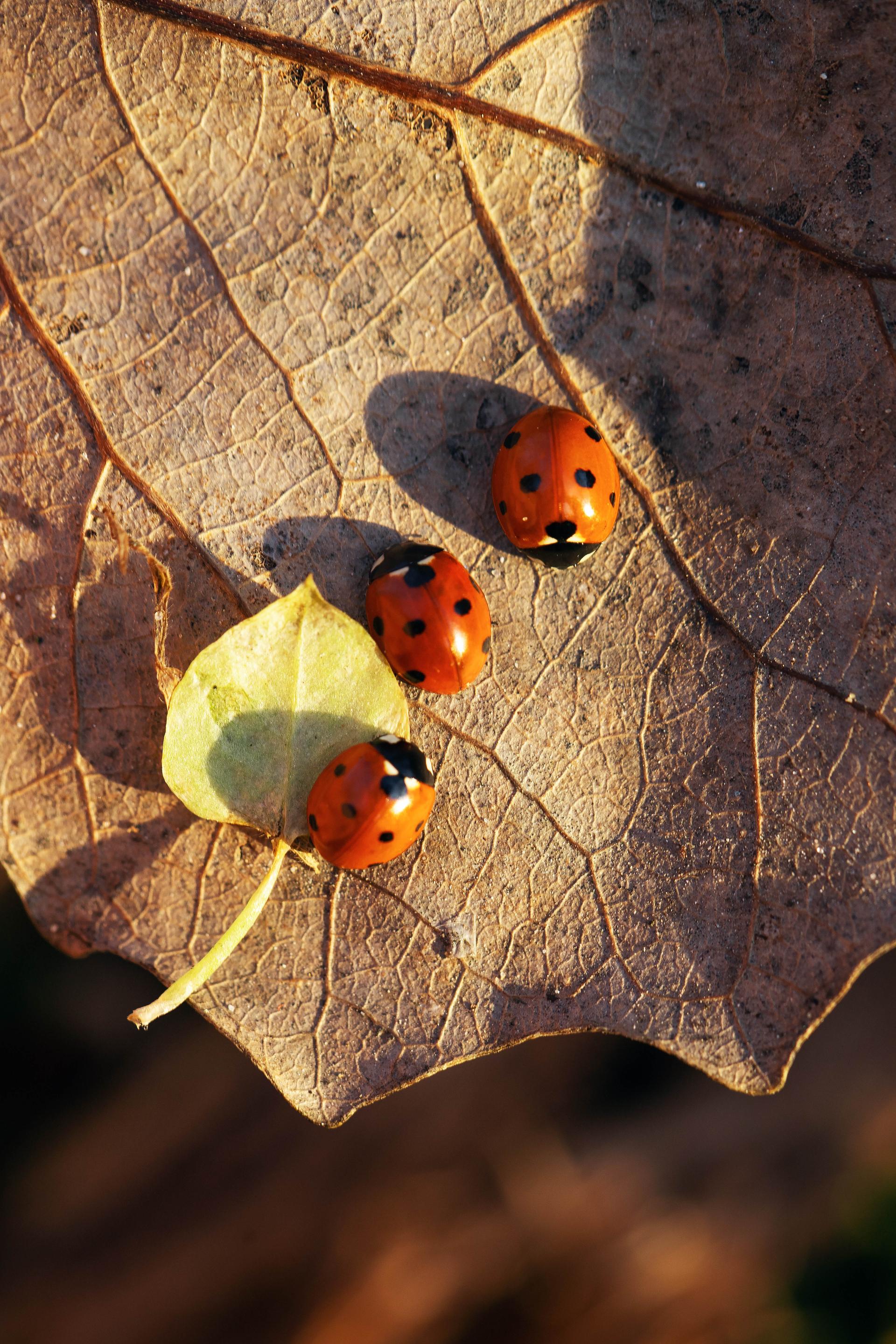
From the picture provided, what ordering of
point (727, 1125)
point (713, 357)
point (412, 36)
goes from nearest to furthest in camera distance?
1. point (412, 36)
2. point (713, 357)
3. point (727, 1125)

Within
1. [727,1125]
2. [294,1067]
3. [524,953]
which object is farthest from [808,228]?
[727,1125]

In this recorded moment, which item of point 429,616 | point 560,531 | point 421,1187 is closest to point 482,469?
point 560,531

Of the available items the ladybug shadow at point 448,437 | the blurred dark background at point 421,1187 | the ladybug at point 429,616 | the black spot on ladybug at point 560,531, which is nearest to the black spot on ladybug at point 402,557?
the ladybug at point 429,616

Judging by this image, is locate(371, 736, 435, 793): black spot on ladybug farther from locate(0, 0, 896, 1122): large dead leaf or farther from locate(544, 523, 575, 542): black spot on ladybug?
locate(544, 523, 575, 542): black spot on ladybug

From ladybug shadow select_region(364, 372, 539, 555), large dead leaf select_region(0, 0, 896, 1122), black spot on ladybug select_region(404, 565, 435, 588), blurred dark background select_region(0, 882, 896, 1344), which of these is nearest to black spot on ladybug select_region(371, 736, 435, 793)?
large dead leaf select_region(0, 0, 896, 1122)

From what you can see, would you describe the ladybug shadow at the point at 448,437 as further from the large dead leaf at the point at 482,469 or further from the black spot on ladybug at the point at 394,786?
the black spot on ladybug at the point at 394,786

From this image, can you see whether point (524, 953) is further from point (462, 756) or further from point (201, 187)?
point (201, 187)
